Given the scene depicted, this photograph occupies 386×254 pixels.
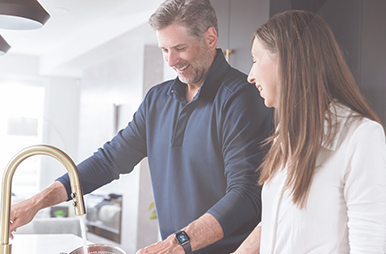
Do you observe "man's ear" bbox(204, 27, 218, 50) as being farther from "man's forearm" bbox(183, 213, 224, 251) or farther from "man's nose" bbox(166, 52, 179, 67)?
"man's forearm" bbox(183, 213, 224, 251)

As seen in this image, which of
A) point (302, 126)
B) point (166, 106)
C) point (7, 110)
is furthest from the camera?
point (166, 106)

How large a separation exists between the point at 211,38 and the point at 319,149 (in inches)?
17.6

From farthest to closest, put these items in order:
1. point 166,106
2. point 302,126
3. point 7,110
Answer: point 166,106
point 7,110
point 302,126

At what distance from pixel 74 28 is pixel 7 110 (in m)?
0.25

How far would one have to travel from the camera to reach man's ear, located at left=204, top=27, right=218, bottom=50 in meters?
0.91

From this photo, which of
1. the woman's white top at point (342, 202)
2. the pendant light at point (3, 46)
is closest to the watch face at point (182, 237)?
the woman's white top at point (342, 202)

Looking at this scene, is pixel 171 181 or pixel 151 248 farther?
pixel 171 181

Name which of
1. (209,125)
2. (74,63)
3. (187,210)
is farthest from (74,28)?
(187,210)

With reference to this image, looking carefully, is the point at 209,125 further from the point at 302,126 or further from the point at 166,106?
the point at 302,126

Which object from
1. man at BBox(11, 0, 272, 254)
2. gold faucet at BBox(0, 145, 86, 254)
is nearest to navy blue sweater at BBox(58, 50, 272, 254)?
man at BBox(11, 0, 272, 254)

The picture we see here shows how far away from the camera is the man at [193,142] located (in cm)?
84

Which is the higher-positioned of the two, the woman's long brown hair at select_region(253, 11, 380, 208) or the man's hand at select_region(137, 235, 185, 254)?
the woman's long brown hair at select_region(253, 11, 380, 208)

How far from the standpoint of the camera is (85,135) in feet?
2.86

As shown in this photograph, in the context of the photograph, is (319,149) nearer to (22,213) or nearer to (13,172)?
(13,172)
